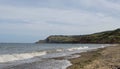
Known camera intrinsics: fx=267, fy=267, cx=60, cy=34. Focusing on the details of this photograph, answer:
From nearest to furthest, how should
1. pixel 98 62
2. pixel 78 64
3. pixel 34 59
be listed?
pixel 98 62
pixel 78 64
pixel 34 59

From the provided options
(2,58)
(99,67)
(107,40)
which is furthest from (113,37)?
(99,67)

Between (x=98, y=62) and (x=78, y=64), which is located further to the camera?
(x=78, y=64)

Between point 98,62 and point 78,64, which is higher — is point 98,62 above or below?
above

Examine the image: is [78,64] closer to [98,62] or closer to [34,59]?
[98,62]

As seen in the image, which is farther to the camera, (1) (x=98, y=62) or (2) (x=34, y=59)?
(2) (x=34, y=59)

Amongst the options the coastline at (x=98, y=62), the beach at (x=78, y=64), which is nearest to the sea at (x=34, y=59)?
the beach at (x=78, y=64)

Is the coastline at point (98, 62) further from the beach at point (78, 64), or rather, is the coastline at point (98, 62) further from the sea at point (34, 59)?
the sea at point (34, 59)

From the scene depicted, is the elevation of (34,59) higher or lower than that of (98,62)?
lower

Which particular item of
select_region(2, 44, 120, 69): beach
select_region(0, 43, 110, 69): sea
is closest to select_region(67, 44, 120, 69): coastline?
select_region(2, 44, 120, 69): beach

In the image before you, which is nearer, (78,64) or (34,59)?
(78,64)

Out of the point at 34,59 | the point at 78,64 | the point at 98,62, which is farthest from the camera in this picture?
the point at 34,59

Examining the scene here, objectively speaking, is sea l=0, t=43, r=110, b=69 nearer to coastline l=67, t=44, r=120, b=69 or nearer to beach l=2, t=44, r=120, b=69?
beach l=2, t=44, r=120, b=69

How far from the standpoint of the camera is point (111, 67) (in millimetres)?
21547

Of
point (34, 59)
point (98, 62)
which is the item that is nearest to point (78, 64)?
point (98, 62)
